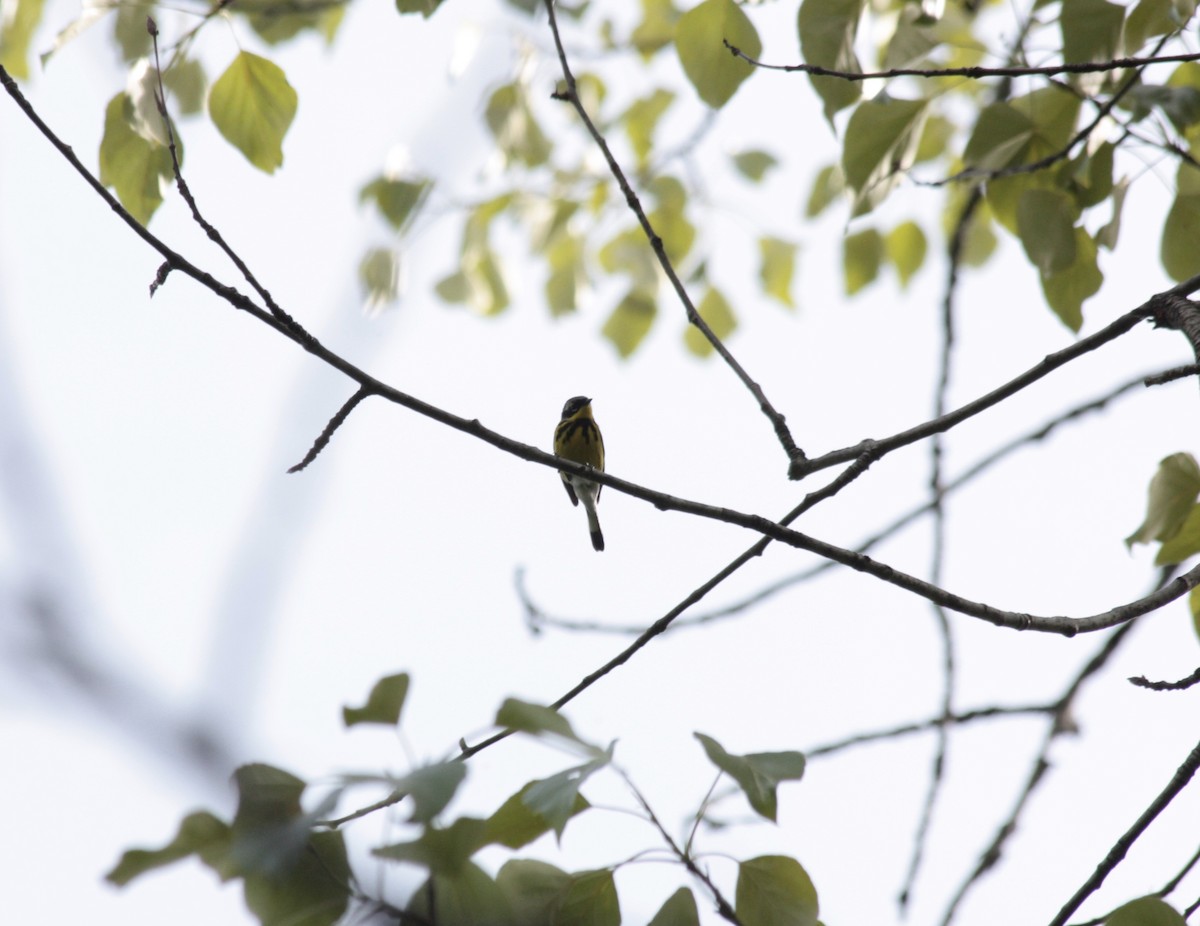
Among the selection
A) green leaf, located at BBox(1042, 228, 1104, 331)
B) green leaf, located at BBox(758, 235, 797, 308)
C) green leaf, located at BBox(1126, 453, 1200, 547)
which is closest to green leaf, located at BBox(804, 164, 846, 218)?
green leaf, located at BBox(1042, 228, 1104, 331)

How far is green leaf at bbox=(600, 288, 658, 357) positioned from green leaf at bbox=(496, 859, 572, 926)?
3.82m

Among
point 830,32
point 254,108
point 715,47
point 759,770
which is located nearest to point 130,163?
point 254,108

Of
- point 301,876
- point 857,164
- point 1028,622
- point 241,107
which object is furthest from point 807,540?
point 241,107

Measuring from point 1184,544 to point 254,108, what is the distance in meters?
2.15

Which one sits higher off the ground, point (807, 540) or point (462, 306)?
point (462, 306)

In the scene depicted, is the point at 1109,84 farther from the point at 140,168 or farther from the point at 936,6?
the point at 140,168

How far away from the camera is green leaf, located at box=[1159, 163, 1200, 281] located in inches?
105

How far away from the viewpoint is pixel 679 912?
1543 millimetres

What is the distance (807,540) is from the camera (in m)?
1.88

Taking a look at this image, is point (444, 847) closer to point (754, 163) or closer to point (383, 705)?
point (383, 705)

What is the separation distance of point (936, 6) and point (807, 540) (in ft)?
4.61

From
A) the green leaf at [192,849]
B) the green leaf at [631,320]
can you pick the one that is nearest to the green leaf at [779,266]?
the green leaf at [631,320]

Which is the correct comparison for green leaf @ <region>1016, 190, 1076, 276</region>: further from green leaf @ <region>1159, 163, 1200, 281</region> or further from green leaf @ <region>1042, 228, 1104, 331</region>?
green leaf @ <region>1159, 163, 1200, 281</region>

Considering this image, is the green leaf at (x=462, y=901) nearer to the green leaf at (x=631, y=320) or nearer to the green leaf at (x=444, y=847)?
the green leaf at (x=444, y=847)
